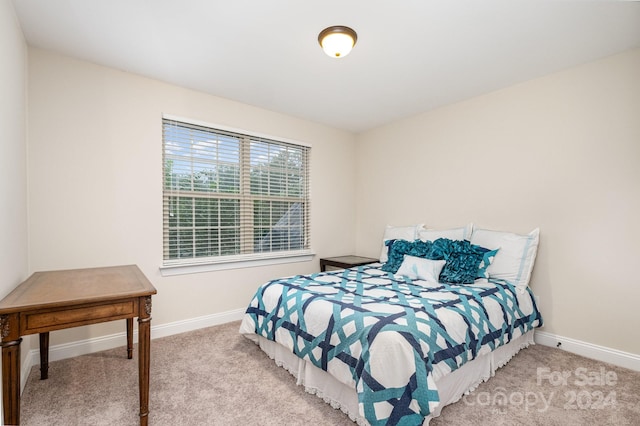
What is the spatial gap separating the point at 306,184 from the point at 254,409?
276 cm

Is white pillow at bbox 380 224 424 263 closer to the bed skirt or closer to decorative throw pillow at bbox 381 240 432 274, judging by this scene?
decorative throw pillow at bbox 381 240 432 274

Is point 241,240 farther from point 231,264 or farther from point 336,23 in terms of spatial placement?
point 336,23

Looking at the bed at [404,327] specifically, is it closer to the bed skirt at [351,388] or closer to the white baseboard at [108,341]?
the bed skirt at [351,388]

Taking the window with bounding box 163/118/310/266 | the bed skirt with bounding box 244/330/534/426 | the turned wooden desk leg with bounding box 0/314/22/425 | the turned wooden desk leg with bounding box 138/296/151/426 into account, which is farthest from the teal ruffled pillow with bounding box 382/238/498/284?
the turned wooden desk leg with bounding box 0/314/22/425

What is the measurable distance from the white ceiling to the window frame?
518 mm

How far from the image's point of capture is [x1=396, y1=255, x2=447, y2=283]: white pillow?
274 cm

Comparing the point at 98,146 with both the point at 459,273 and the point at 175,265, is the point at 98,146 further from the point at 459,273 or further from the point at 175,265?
the point at 459,273

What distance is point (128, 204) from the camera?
9.00 feet

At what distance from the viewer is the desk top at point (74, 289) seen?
1.44 meters

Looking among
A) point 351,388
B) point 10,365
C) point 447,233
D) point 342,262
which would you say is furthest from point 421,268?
point 10,365

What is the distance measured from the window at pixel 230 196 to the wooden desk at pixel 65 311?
1.20 metres

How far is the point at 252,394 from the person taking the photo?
1958mm

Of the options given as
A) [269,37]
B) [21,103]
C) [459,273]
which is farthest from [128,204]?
[459,273]

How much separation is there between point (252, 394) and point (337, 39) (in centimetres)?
239
